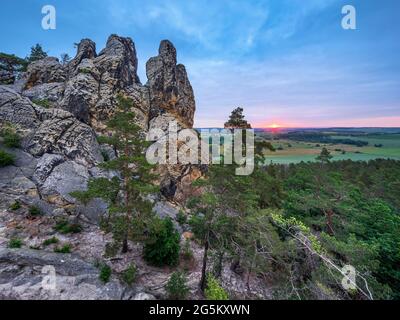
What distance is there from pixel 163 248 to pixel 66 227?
7.52 metres


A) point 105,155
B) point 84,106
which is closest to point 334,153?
point 105,155

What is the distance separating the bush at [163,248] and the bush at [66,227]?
555 centimetres

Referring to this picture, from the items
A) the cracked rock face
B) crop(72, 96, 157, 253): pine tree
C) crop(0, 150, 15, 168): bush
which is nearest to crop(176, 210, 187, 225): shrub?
the cracked rock face

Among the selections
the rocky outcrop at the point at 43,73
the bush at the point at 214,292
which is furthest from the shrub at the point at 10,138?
the bush at the point at 214,292

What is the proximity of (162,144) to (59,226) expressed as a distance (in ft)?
56.5

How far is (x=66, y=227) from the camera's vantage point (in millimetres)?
15047

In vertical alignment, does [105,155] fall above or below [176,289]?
above

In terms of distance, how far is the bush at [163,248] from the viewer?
1400cm

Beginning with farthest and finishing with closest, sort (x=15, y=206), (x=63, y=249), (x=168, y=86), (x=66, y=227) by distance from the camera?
(x=168, y=86) → (x=15, y=206) → (x=66, y=227) → (x=63, y=249)

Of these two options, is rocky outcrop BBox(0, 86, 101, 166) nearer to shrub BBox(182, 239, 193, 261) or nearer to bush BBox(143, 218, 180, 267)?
bush BBox(143, 218, 180, 267)

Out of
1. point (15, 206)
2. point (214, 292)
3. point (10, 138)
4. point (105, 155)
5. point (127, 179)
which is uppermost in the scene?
point (10, 138)

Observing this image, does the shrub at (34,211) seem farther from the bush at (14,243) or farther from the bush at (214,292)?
the bush at (214,292)

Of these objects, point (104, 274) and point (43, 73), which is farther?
point (43, 73)

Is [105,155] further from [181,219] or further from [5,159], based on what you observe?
[181,219]
